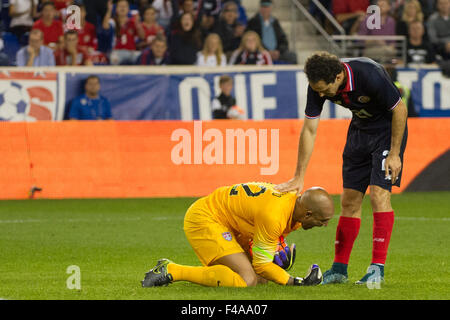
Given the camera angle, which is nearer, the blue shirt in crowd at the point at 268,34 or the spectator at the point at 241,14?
the blue shirt in crowd at the point at 268,34

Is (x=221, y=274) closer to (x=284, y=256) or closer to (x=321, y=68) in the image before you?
(x=284, y=256)

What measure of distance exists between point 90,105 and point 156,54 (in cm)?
218

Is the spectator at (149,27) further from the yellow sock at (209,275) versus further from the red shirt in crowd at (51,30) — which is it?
the yellow sock at (209,275)

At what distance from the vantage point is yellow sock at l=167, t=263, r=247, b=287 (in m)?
7.75

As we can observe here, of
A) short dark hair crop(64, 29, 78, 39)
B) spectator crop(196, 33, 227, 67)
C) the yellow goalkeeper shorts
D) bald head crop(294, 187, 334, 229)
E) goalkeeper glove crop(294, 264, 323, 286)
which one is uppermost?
short dark hair crop(64, 29, 78, 39)

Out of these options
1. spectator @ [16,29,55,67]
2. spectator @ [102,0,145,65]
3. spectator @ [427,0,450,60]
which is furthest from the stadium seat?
spectator @ [427,0,450,60]

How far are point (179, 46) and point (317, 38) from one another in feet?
12.7

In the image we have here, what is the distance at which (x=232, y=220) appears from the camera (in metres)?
7.96

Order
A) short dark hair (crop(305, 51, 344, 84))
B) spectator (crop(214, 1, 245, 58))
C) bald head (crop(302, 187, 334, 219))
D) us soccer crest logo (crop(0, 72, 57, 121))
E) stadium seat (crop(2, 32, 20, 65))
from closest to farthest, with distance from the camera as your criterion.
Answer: bald head (crop(302, 187, 334, 219))
short dark hair (crop(305, 51, 344, 84))
us soccer crest logo (crop(0, 72, 57, 121))
stadium seat (crop(2, 32, 20, 65))
spectator (crop(214, 1, 245, 58))

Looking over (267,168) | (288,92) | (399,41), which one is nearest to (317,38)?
(399,41)

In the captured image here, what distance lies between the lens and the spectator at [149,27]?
2009cm

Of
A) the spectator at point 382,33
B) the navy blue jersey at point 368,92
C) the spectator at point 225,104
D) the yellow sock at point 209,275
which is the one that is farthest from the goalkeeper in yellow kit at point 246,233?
the spectator at point 382,33

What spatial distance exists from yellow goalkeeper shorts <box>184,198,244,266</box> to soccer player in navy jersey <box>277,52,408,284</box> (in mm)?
611

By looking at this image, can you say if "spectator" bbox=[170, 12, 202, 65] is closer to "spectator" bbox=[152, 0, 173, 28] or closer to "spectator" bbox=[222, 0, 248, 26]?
"spectator" bbox=[152, 0, 173, 28]
